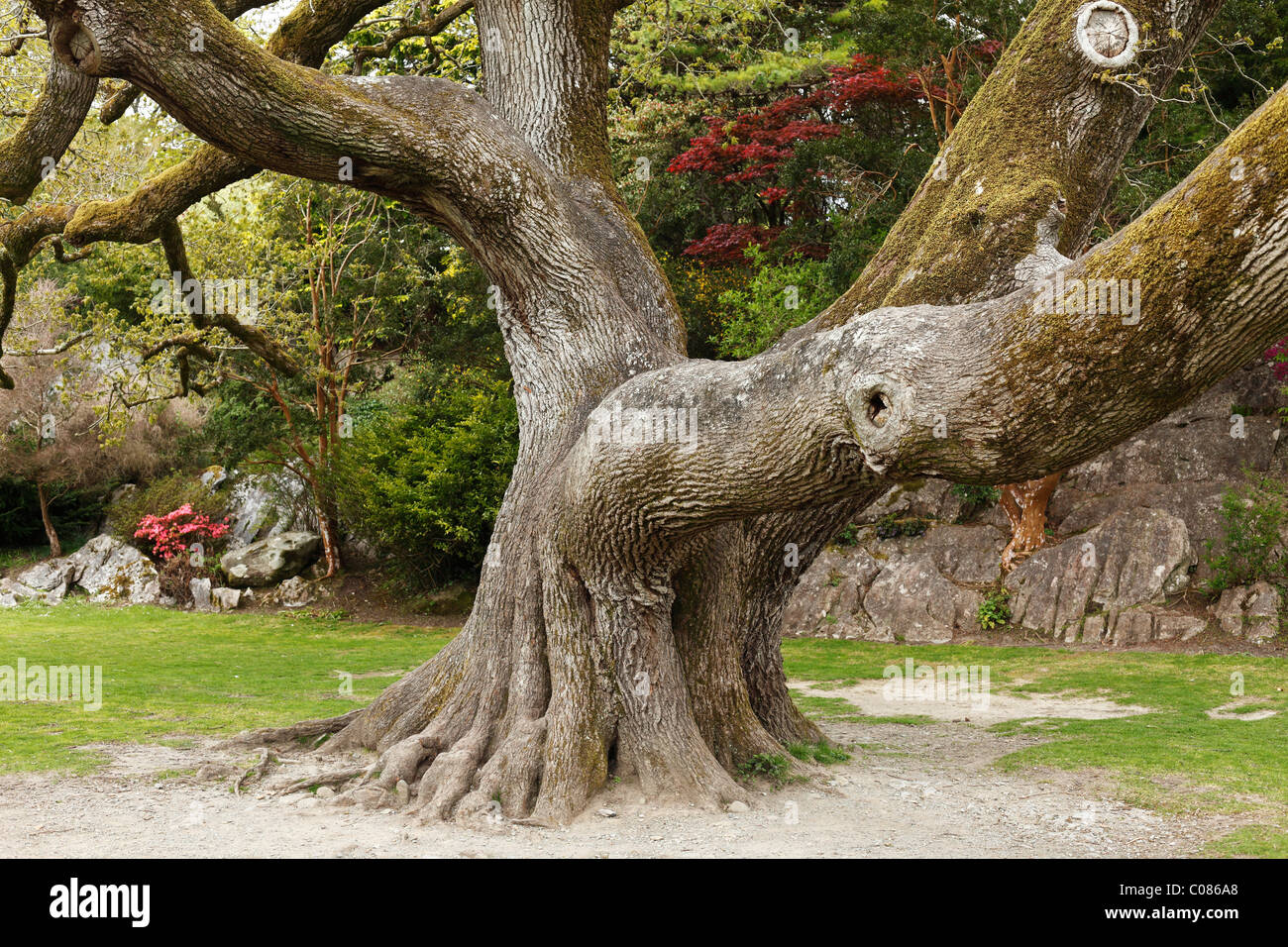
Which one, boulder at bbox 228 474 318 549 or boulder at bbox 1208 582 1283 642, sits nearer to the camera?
boulder at bbox 1208 582 1283 642

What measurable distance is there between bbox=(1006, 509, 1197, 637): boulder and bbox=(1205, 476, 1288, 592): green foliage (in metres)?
0.44

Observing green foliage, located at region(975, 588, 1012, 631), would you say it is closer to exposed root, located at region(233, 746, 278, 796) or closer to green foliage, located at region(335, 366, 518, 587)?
green foliage, located at region(335, 366, 518, 587)

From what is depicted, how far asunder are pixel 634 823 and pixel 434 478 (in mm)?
9546

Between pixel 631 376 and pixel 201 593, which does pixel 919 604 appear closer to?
pixel 631 376

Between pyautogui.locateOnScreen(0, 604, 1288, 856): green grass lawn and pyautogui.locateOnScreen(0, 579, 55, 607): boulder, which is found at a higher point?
pyautogui.locateOnScreen(0, 579, 55, 607): boulder

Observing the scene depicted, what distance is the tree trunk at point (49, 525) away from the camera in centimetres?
1947

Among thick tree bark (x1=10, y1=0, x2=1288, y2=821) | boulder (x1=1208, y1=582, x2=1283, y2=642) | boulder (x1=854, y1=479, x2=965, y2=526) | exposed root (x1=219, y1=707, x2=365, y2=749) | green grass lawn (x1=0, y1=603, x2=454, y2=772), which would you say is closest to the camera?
thick tree bark (x1=10, y1=0, x2=1288, y2=821)

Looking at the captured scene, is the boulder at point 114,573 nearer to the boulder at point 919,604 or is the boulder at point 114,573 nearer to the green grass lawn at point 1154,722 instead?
the green grass lawn at point 1154,722

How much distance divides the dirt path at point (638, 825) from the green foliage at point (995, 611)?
21.6ft

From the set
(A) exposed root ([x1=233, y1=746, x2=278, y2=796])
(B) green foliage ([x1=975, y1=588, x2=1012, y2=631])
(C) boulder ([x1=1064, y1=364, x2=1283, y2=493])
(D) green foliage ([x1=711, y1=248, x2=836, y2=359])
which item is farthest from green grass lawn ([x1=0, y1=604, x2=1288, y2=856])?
(D) green foliage ([x1=711, y1=248, x2=836, y2=359])

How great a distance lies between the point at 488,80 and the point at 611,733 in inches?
178

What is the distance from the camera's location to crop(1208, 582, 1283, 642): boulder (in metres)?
11.7

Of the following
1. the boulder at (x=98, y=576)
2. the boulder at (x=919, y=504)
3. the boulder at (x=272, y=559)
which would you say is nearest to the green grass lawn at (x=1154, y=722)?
the boulder at (x=919, y=504)

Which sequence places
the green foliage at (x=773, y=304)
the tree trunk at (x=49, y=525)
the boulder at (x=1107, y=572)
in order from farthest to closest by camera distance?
1. the tree trunk at (x=49, y=525)
2. the green foliage at (x=773, y=304)
3. the boulder at (x=1107, y=572)
